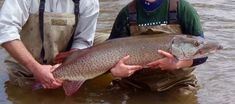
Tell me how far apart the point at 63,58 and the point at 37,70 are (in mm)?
287

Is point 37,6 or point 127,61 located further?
point 37,6

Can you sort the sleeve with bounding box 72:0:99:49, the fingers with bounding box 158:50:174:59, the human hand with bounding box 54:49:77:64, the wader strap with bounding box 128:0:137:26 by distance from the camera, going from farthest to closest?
the sleeve with bounding box 72:0:99:49 < the wader strap with bounding box 128:0:137:26 < the human hand with bounding box 54:49:77:64 < the fingers with bounding box 158:50:174:59

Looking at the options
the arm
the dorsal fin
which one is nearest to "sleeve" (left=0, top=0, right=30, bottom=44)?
the arm

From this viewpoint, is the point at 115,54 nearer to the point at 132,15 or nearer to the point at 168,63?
the point at 168,63

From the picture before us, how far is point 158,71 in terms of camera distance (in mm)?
4590

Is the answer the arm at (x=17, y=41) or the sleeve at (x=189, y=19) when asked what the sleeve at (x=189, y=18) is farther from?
the arm at (x=17, y=41)

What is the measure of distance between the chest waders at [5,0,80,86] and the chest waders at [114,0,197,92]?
20.2 inches

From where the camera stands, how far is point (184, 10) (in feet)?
14.5

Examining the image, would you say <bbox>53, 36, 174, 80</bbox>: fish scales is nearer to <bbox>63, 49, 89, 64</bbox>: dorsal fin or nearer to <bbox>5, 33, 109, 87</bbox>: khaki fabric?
<bbox>63, 49, 89, 64</bbox>: dorsal fin

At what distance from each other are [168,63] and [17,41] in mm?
1171

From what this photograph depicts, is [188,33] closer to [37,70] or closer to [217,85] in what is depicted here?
[217,85]

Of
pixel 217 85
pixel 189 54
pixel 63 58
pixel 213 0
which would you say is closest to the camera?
pixel 189 54

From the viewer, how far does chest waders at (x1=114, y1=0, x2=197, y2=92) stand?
4473 mm

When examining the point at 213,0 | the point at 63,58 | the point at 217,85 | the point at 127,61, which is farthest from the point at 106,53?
the point at 213,0
